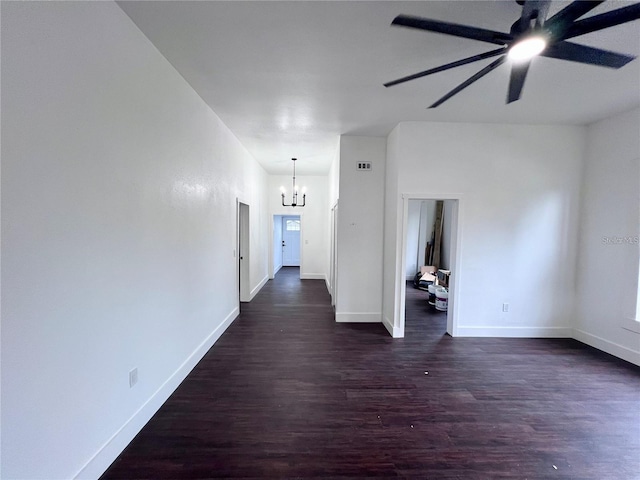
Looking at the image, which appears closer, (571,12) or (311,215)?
(571,12)

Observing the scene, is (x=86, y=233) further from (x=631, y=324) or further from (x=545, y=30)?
(x=631, y=324)

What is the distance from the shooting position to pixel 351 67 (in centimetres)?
238

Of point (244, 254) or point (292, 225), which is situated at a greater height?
point (292, 225)

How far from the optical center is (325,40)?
80.2 inches

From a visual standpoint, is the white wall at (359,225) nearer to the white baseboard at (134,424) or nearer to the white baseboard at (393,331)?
the white baseboard at (393,331)

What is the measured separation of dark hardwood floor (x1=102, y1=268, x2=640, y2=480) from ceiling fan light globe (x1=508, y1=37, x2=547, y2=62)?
2.59 metres

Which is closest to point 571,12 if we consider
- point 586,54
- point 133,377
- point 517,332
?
point 586,54

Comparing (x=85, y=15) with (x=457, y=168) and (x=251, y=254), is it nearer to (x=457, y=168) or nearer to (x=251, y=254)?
(x=457, y=168)

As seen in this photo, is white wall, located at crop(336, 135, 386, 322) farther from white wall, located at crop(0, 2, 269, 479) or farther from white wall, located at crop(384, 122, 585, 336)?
white wall, located at crop(0, 2, 269, 479)

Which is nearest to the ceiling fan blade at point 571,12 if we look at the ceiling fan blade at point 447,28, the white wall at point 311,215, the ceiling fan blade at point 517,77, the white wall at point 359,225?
the ceiling fan blade at point 447,28

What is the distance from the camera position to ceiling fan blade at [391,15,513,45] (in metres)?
1.41

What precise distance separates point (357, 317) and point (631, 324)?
3310 millimetres

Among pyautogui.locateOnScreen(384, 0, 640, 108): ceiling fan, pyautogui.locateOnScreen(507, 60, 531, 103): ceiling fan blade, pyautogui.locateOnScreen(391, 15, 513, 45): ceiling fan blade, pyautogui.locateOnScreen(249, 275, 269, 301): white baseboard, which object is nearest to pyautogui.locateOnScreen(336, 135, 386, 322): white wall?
pyautogui.locateOnScreen(249, 275, 269, 301): white baseboard

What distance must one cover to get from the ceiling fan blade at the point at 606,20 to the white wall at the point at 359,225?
2.97 metres
